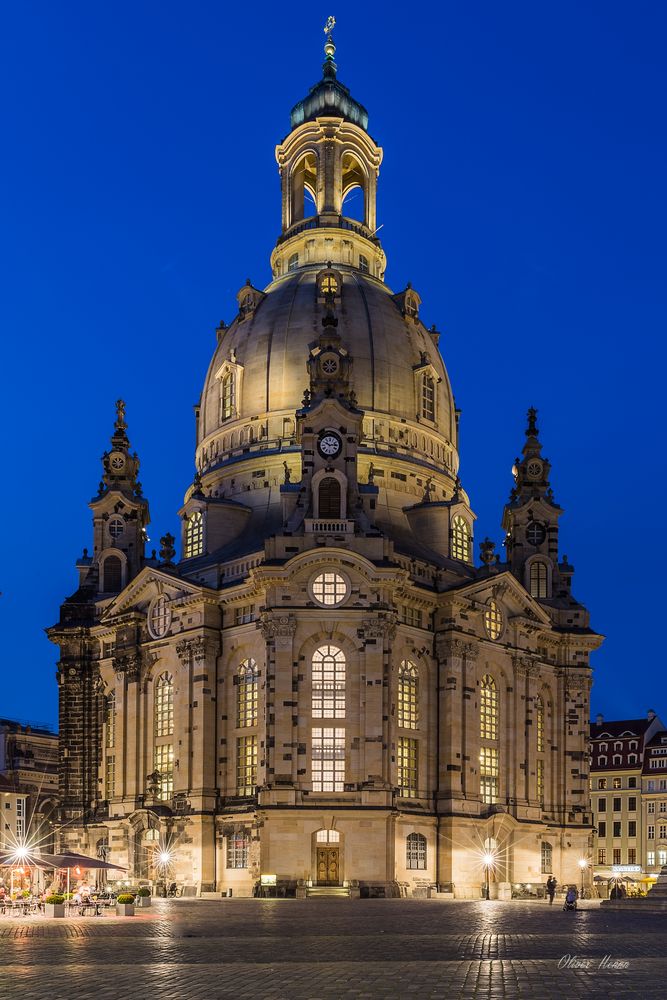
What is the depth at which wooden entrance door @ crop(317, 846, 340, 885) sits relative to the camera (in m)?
86.6

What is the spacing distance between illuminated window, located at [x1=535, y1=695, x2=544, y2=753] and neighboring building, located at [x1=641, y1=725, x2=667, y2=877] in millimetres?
45694

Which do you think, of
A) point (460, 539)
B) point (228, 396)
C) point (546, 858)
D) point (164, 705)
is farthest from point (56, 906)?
point (228, 396)

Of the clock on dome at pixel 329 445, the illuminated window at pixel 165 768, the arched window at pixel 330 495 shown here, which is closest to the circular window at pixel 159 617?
the illuminated window at pixel 165 768

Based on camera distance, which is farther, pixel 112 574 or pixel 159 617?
pixel 112 574

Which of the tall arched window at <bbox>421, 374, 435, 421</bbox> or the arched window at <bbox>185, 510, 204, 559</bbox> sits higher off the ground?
the tall arched window at <bbox>421, 374, 435, 421</bbox>

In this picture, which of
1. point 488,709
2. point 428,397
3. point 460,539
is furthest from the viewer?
point 428,397

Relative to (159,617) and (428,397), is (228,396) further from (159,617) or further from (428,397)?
(159,617)

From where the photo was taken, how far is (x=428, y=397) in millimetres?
112438

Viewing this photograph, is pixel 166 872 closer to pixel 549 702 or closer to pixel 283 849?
pixel 283 849

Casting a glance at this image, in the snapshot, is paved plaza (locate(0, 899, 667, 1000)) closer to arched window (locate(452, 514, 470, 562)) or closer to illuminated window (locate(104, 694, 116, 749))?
illuminated window (locate(104, 694, 116, 749))

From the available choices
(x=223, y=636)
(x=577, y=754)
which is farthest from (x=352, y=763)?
(x=577, y=754)

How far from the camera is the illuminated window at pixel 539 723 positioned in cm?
10729

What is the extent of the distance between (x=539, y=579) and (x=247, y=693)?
103 feet

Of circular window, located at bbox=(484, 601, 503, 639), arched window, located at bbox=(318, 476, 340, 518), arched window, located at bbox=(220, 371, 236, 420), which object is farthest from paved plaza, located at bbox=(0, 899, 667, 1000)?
arched window, located at bbox=(220, 371, 236, 420)
